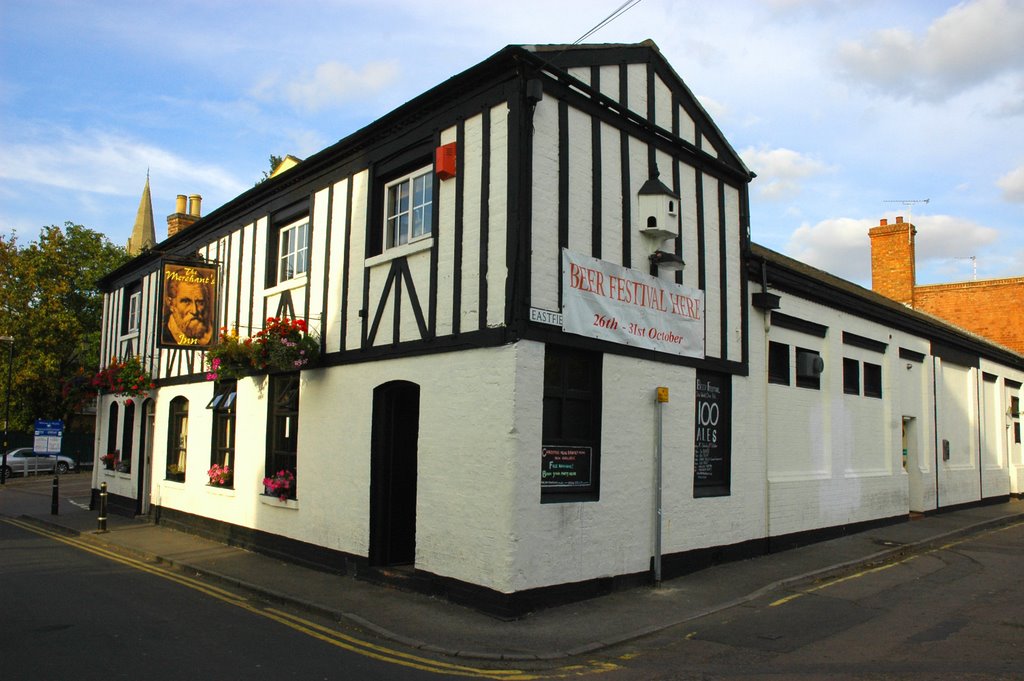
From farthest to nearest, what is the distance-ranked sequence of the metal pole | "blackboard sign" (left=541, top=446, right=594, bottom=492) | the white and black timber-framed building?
1. the metal pole
2. "blackboard sign" (left=541, top=446, right=594, bottom=492)
3. the white and black timber-framed building

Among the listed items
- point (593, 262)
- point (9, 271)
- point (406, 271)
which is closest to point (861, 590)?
point (593, 262)

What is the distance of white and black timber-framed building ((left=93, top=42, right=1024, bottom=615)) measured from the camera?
8.79 meters

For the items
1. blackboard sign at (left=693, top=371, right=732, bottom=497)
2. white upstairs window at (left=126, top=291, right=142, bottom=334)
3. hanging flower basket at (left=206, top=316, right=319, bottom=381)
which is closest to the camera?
blackboard sign at (left=693, top=371, right=732, bottom=497)

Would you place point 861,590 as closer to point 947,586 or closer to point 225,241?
point 947,586

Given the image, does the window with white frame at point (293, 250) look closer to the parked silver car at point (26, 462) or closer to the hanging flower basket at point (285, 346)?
the hanging flower basket at point (285, 346)

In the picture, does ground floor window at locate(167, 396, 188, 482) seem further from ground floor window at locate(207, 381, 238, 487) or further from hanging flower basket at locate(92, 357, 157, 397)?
ground floor window at locate(207, 381, 238, 487)

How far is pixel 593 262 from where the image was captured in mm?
9508

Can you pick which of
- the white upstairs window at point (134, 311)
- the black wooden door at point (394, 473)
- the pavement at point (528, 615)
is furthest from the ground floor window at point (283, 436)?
the white upstairs window at point (134, 311)

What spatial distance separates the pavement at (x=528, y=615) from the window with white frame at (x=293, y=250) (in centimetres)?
487

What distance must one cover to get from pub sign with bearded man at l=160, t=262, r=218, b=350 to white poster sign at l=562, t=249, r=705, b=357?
7866 millimetres

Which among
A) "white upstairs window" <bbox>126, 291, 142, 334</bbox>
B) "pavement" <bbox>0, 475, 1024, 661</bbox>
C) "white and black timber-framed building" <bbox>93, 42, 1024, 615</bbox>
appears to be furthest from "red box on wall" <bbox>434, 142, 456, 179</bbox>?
"white upstairs window" <bbox>126, 291, 142, 334</bbox>

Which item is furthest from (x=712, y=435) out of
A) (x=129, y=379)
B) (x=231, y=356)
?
(x=129, y=379)

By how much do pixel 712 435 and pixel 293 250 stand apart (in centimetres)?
788

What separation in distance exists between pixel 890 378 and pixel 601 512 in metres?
10.6
